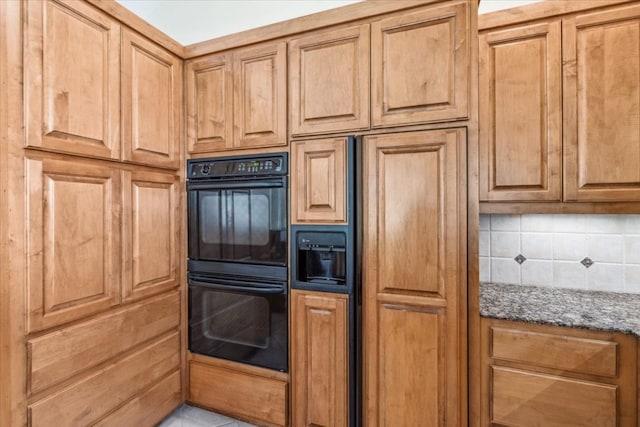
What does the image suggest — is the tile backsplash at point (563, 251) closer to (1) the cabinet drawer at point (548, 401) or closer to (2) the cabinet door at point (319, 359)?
(1) the cabinet drawer at point (548, 401)

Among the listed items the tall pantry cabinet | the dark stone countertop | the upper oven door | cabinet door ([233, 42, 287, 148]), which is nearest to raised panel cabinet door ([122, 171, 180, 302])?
the tall pantry cabinet

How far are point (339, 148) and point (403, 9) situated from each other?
0.69 meters

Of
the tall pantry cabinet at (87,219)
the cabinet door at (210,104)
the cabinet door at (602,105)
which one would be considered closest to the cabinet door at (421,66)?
the cabinet door at (602,105)

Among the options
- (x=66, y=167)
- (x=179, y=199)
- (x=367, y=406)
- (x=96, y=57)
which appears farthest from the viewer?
(x=179, y=199)

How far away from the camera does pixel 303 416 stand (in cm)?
162

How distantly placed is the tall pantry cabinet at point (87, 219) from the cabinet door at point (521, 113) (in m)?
1.73

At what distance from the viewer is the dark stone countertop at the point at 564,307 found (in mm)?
1347

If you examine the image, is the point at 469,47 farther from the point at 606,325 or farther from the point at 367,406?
the point at 367,406

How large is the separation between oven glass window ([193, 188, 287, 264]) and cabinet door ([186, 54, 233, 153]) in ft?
0.98

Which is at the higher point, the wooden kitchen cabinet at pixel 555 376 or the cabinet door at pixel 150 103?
the cabinet door at pixel 150 103

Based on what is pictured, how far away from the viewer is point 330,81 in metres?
1.57

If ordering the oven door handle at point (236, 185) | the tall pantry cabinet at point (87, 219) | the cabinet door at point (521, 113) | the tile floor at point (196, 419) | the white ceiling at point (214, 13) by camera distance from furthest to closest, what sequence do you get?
1. the white ceiling at point (214, 13)
2. the tile floor at point (196, 419)
3. the oven door handle at point (236, 185)
4. the cabinet door at point (521, 113)
5. the tall pantry cabinet at point (87, 219)

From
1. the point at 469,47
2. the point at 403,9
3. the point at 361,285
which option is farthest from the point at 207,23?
the point at 361,285

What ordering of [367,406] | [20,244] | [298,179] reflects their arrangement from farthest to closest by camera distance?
[298,179] < [367,406] < [20,244]
